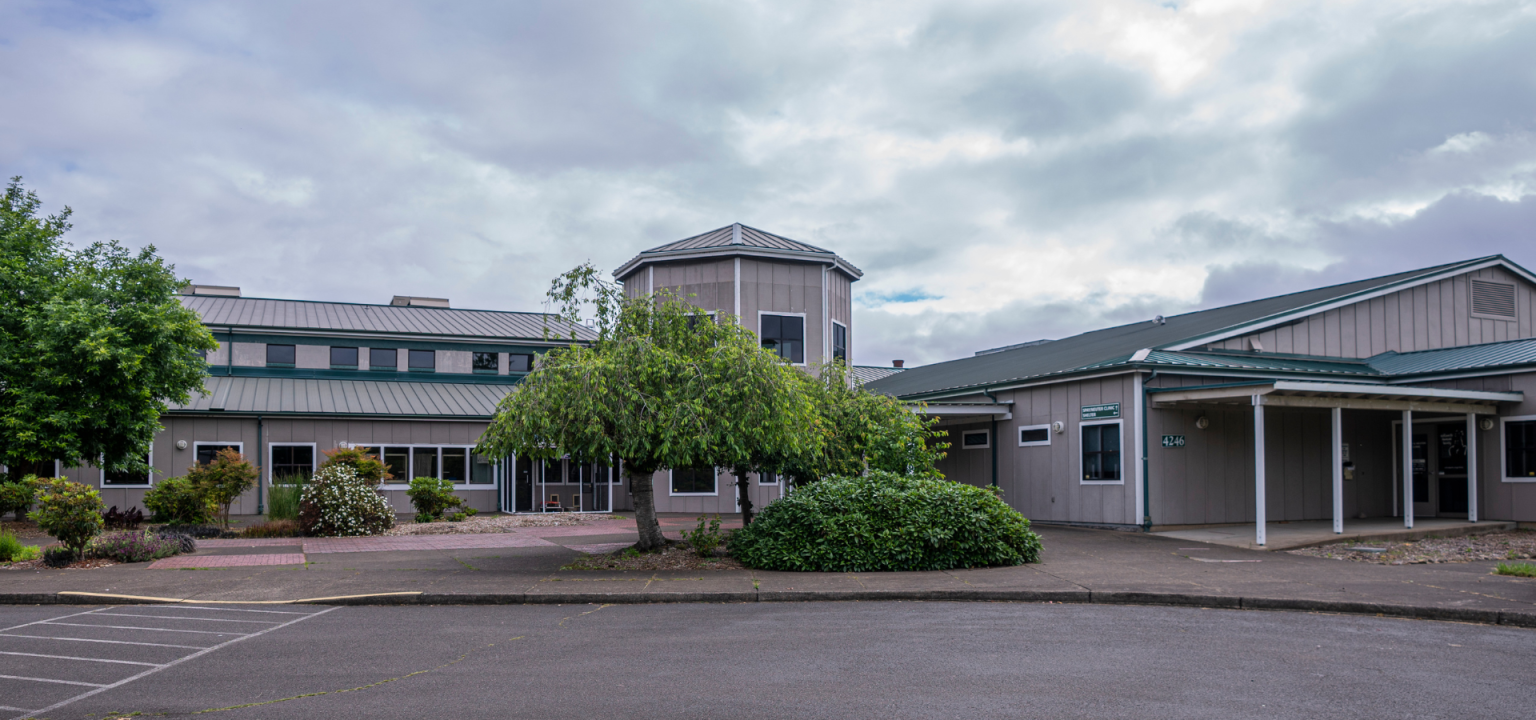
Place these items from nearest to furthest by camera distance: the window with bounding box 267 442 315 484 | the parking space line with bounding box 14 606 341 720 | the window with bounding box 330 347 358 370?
the parking space line with bounding box 14 606 341 720
the window with bounding box 267 442 315 484
the window with bounding box 330 347 358 370

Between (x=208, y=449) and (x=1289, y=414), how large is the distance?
25.5 meters

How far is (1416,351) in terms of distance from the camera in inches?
839

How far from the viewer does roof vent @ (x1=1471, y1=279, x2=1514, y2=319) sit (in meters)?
22.3

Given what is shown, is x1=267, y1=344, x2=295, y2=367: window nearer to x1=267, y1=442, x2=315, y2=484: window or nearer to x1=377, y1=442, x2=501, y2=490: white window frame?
x1=267, y1=442, x2=315, y2=484: window

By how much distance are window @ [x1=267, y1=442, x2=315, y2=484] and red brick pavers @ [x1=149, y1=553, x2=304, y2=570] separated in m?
10.9

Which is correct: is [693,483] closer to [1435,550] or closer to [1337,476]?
→ [1337,476]

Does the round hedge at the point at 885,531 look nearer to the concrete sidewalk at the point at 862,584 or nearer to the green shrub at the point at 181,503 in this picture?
the concrete sidewalk at the point at 862,584

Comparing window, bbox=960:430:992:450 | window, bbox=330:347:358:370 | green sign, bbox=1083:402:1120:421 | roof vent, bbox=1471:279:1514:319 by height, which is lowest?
window, bbox=960:430:992:450

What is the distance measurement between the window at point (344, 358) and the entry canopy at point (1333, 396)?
76.0 ft

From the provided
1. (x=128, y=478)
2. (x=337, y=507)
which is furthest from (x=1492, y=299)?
(x=128, y=478)

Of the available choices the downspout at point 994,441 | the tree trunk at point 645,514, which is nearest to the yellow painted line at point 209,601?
the tree trunk at point 645,514

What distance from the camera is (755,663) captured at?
7.21 m

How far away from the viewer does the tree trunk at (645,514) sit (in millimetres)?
13570

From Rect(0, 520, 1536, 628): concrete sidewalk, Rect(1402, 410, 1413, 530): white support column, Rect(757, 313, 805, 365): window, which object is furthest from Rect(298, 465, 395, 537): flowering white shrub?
Rect(1402, 410, 1413, 530): white support column
